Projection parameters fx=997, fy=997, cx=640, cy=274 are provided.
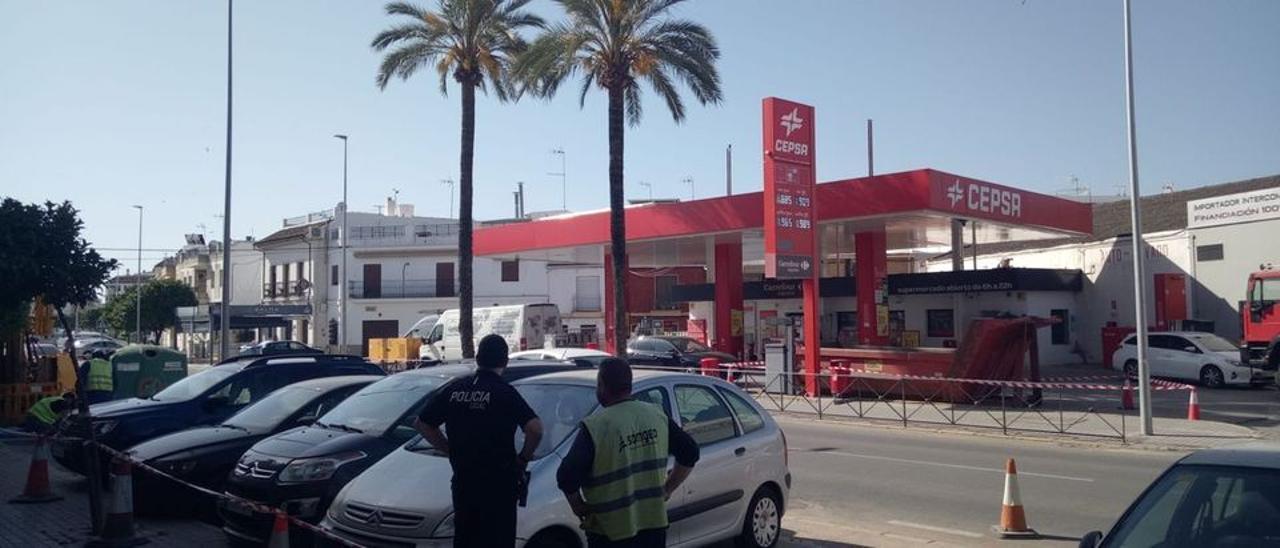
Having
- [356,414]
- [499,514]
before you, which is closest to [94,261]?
[356,414]

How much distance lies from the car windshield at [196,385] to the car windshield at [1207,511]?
11095 mm

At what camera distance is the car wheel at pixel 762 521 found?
8336mm

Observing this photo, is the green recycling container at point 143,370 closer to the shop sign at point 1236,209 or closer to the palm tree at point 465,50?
the palm tree at point 465,50

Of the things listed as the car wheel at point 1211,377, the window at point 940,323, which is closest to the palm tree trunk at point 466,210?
the window at point 940,323

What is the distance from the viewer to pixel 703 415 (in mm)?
8086

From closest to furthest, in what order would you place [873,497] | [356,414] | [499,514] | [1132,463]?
[499,514] < [356,414] < [873,497] < [1132,463]

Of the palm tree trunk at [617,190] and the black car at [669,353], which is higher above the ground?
the palm tree trunk at [617,190]

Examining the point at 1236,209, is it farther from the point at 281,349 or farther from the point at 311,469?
the point at 311,469

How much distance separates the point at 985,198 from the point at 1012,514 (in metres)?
18.2

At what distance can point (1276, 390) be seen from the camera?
26906 millimetres

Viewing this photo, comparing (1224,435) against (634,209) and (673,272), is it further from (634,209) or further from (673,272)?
(673,272)

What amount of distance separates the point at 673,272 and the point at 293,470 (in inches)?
2143

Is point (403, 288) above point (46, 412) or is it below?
above

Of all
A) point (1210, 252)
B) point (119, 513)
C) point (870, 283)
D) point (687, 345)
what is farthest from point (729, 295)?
point (119, 513)
